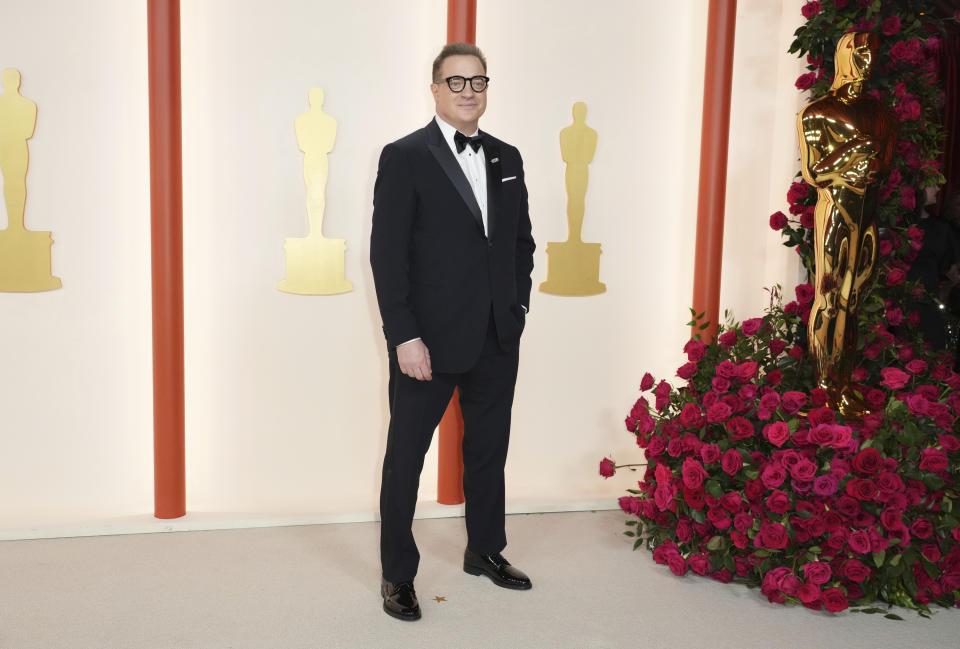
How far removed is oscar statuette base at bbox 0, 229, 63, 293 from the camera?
2.90m

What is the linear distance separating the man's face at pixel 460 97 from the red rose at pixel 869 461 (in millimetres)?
1459

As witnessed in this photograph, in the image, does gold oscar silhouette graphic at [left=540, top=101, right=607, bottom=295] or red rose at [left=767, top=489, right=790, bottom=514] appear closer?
red rose at [left=767, top=489, right=790, bottom=514]

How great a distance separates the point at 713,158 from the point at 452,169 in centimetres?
147

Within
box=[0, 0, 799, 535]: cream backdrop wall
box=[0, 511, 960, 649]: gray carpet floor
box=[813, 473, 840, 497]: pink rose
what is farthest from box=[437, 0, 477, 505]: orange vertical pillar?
box=[813, 473, 840, 497]: pink rose

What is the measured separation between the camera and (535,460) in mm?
3514

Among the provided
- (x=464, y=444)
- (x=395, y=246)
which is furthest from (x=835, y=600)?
(x=395, y=246)

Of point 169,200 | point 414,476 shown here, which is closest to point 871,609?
point 414,476

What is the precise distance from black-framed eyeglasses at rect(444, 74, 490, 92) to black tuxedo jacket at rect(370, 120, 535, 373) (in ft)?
0.42

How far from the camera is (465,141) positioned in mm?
2385

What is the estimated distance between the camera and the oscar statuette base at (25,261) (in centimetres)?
290

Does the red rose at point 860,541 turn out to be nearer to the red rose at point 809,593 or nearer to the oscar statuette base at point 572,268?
the red rose at point 809,593

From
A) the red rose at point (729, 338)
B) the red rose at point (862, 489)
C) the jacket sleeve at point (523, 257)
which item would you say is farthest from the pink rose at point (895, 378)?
the jacket sleeve at point (523, 257)

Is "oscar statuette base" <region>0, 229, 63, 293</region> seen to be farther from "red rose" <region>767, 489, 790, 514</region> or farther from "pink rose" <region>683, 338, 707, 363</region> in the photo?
"red rose" <region>767, 489, 790, 514</region>

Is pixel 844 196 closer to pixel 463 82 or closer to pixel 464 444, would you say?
pixel 463 82
